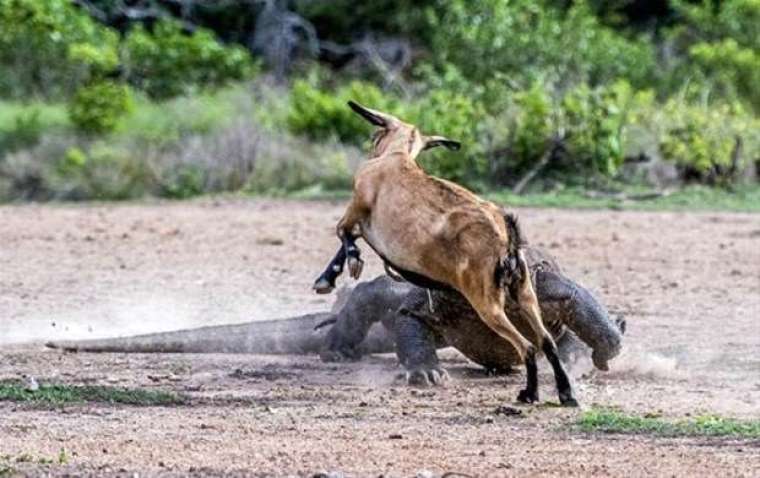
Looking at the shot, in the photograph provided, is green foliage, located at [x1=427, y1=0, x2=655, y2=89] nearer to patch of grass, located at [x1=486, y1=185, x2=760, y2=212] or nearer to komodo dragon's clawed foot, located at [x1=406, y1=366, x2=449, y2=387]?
patch of grass, located at [x1=486, y1=185, x2=760, y2=212]

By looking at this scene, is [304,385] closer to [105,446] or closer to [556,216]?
[105,446]

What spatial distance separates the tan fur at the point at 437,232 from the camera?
8.88 meters

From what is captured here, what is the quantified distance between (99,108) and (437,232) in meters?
14.2

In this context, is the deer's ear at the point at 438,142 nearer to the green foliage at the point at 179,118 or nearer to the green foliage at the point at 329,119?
the green foliage at the point at 329,119

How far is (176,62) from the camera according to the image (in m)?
26.4

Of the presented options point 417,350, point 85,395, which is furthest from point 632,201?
point 85,395

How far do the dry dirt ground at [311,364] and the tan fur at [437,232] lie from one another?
0.47m

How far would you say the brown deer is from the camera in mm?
8875

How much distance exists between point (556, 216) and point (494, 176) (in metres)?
2.37

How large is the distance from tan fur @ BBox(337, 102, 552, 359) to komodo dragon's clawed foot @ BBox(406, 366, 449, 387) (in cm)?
95

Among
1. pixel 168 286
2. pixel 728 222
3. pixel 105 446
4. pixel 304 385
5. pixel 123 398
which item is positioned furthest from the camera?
pixel 728 222

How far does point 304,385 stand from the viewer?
32.7 ft

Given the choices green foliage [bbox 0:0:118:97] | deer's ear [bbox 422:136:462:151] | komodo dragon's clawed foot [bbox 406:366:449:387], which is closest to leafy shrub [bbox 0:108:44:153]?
green foliage [bbox 0:0:118:97]

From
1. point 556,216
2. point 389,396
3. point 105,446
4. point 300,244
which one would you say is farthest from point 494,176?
point 105,446
